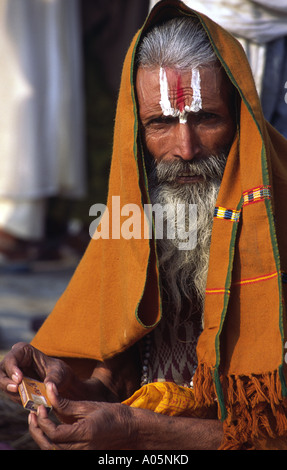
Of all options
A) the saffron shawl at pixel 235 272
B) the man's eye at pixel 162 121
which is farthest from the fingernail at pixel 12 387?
the man's eye at pixel 162 121

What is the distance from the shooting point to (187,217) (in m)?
2.71

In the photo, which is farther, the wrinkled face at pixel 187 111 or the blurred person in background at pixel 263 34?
the blurred person in background at pixel 263 34

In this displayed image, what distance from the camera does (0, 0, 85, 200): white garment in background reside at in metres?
7.14

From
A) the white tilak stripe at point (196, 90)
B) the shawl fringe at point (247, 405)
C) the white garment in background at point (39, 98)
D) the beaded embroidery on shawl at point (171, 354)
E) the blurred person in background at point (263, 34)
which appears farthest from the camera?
the white garment in background at point (39, 98)

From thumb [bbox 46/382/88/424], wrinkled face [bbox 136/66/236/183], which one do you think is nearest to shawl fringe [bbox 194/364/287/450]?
thumb [bbox 46/382/88/424]

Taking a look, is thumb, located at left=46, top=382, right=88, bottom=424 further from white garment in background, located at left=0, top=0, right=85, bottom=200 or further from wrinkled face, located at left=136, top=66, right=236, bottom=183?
white garment in background, located at left=0, top=0, right=85, bottom=200

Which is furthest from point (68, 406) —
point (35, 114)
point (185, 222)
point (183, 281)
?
point (35, 114)

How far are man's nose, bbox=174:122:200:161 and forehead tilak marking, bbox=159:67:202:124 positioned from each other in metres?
0.03

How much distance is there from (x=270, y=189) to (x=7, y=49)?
5.35m

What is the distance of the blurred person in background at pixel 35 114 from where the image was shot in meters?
7.15

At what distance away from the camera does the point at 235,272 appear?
2.48m

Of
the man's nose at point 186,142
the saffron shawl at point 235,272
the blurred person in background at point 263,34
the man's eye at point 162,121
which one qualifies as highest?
the blurred person in background at point 263,34

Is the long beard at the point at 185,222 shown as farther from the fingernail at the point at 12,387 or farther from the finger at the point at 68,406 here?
the fingernail at the point at 12,387

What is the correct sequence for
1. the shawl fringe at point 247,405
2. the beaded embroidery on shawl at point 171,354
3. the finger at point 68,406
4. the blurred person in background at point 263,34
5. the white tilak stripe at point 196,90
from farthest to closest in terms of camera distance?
the blurred person in background at point 263,34, the beaded embroidery on shawl at point 171,354, the white tilak stripe at point 196,90, the finger at point 68,406, the shawl fringe at point 247,405
